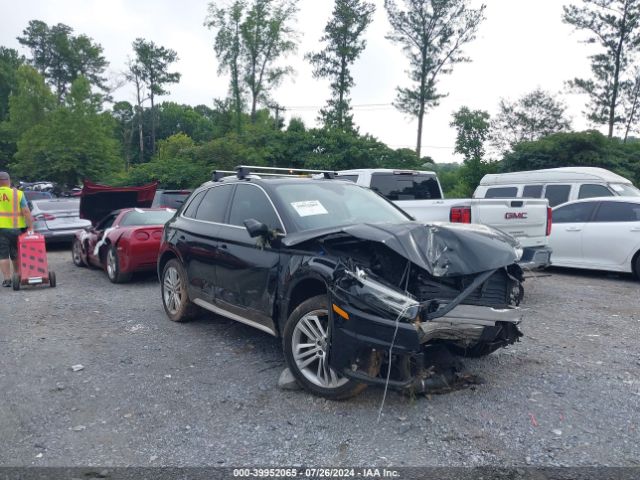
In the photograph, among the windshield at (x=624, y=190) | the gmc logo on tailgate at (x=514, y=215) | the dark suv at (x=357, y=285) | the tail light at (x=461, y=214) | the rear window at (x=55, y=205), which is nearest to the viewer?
the dark suv at (x=357, y=285)

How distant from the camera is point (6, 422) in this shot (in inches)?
150

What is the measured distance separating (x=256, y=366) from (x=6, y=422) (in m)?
1.97

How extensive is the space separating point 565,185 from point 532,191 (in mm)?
775

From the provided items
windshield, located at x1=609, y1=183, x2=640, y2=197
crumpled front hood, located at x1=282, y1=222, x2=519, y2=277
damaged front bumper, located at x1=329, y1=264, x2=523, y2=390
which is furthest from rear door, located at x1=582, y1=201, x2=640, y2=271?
damaged front bumper, located at x1=329, y1=264, x2=523, y2=390

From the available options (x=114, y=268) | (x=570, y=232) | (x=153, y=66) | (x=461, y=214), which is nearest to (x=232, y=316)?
(x=461, y=214)

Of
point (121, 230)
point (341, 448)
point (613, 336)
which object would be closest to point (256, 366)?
point (341, 448)

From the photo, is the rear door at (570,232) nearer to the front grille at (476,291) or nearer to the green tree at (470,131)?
the front grille at (476,291)

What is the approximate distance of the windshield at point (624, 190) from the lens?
455 inches

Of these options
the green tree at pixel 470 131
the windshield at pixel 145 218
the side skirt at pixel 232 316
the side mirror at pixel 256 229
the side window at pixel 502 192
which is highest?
the green tree at pixel 470 131

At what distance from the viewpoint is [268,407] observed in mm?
3996

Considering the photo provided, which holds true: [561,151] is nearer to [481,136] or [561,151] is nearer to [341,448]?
[481,136]

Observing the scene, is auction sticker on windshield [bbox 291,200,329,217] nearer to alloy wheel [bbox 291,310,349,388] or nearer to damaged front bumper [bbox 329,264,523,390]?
alloy wheel [bbox 291,310,349,388]

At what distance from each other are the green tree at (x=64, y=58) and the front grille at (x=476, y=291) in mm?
67516

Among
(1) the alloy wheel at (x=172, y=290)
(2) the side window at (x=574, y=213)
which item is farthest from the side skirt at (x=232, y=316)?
(2) the side window at (x=574, y=213)
